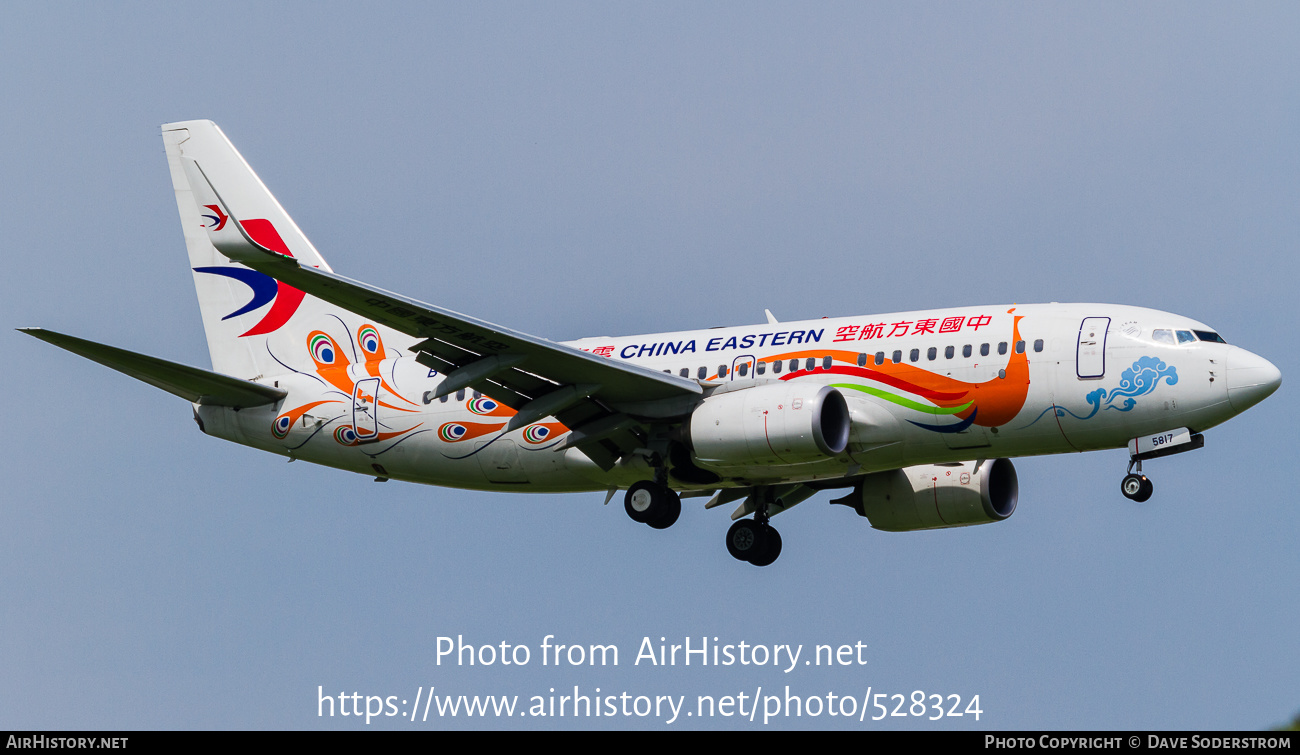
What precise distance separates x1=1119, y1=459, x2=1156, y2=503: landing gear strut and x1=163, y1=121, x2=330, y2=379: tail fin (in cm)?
1900

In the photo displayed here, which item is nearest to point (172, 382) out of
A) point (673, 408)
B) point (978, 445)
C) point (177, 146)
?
point (177, 146)

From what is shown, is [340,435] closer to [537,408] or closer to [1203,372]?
[537,408]

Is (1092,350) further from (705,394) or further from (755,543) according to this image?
(755,543)

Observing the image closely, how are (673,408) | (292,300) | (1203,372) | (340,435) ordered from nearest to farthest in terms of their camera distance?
(1203,372), (673,408), (340,435), (292,300)

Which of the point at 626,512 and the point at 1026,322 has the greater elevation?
the point at 1026,322

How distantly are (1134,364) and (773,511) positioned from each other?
980 centimetres

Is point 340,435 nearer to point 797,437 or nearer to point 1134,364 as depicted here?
point 797,437

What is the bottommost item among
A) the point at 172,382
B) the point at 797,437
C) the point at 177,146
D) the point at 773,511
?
the point at 773,511

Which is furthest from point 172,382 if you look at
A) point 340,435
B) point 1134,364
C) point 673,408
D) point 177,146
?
point 1134,364

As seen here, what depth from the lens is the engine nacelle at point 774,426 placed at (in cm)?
3083

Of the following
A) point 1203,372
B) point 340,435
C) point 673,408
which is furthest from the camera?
point 340,435

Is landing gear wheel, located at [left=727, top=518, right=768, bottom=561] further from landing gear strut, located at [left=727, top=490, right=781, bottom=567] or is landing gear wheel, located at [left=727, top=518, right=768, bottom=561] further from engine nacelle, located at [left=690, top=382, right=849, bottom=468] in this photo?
engine nacelle, located at [left=690, top=382, right=849, bottom=468]

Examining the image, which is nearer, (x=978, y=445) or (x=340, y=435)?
(x=978, y=445)

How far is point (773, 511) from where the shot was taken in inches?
1454
